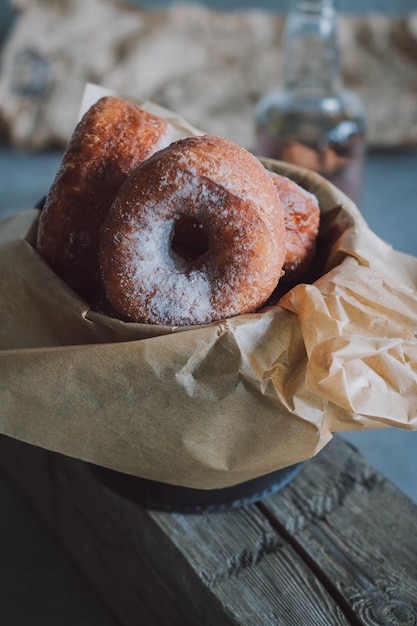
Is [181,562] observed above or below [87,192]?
below

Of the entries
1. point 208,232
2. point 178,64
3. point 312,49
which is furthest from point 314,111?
point 208,232

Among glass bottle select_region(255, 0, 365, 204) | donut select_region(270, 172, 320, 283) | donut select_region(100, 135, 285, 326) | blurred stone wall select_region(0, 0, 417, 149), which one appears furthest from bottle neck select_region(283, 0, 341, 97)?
donut select_region(100, 135, 285, 326)

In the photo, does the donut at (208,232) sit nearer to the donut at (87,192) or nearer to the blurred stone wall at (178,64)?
the donut at (87,192)

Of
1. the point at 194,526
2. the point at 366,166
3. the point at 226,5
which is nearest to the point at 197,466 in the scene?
the point at 194,526

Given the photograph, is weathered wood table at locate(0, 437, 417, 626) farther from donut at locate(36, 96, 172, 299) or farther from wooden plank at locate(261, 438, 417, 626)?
donut at locate(36, 96, 172, 299)

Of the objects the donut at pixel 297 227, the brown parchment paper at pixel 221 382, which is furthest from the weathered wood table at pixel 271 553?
the donut at pixel 297 227

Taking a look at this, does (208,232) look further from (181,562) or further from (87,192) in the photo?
(181,562)

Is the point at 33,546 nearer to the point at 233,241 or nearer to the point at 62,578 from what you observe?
the point at 62,578
